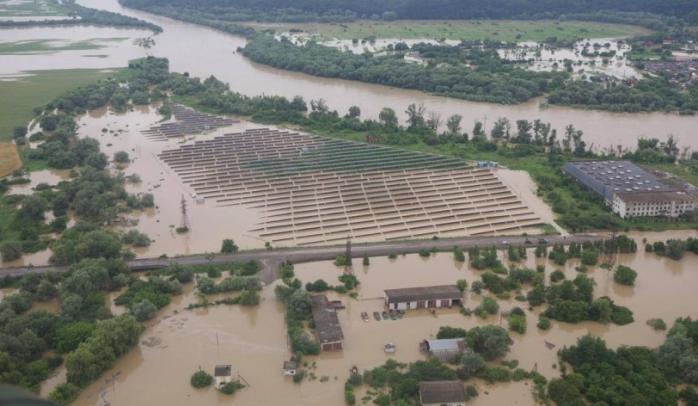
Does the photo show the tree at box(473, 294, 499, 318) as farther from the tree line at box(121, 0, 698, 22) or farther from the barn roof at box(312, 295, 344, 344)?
the tree line at box(121, 0, 698, 22)

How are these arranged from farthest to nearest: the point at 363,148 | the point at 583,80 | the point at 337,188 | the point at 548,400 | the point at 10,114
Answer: the point at 583,80, the point at 10,114, the point at 363,148, the point at 337,188, the point at 548,400

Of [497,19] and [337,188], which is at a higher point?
[497,19]

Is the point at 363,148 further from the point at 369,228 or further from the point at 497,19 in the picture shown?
the point at 497,19

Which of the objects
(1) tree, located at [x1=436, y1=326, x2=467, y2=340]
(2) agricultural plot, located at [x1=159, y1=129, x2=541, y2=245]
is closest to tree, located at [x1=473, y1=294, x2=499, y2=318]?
(1) tree, located at [x1=436, y1=326, x2=467, y2=340]

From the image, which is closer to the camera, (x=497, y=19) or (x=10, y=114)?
(x=10, y=114)

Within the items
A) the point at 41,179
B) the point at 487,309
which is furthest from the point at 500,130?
the point at 41,179

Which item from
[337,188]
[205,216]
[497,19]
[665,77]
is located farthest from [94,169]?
[497,19]
